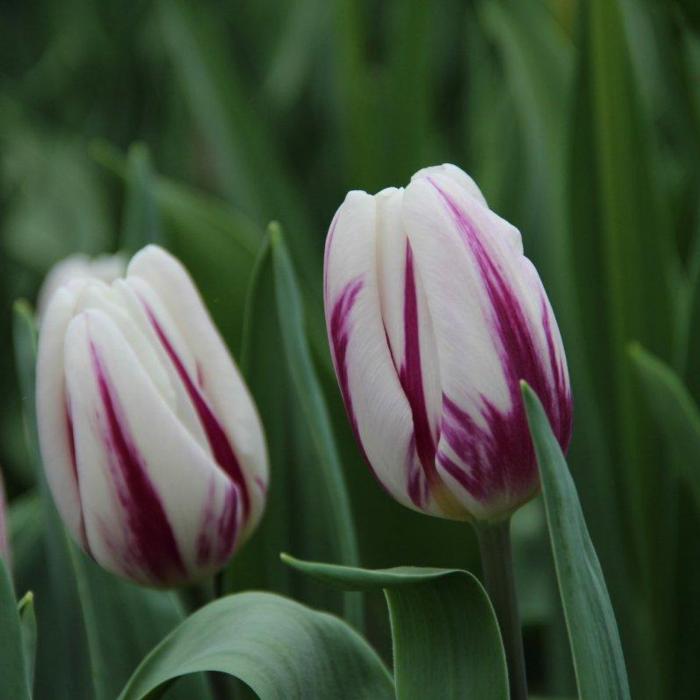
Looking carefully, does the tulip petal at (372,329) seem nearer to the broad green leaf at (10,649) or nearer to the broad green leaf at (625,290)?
the broad green leaf at (10,649)

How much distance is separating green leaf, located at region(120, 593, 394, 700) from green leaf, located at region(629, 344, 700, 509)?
0.67 feet

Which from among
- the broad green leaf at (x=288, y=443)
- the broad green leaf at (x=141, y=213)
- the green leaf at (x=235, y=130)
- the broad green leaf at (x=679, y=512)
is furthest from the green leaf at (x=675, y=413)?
the green leaf at (x=235, y=130)

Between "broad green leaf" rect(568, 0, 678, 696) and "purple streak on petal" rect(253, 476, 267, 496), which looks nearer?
"purple streak on petal" rect(253, 476, 267, 496)

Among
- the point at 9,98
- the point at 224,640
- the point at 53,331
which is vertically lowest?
the point at 224,640

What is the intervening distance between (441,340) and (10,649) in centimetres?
16

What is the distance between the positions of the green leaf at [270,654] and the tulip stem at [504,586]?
0.14 feet

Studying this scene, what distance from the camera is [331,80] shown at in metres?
1.56

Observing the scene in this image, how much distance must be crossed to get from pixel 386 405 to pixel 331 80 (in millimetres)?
1197

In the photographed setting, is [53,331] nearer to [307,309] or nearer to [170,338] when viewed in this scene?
[170,338]

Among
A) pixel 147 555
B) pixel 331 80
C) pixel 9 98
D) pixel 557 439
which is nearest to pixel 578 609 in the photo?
pixel 557 439

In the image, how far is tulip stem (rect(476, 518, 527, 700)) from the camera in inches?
17.3

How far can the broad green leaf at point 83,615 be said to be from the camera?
1.74 feet

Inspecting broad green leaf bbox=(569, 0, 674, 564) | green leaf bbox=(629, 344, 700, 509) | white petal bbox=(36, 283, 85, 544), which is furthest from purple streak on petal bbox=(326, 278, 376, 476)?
broad green leaf bbox=(569, 0, 674, 564)

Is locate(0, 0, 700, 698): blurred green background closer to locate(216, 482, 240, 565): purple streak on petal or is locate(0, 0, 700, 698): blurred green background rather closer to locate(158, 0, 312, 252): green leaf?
locate(158, 0, 312, 252): green leaf
